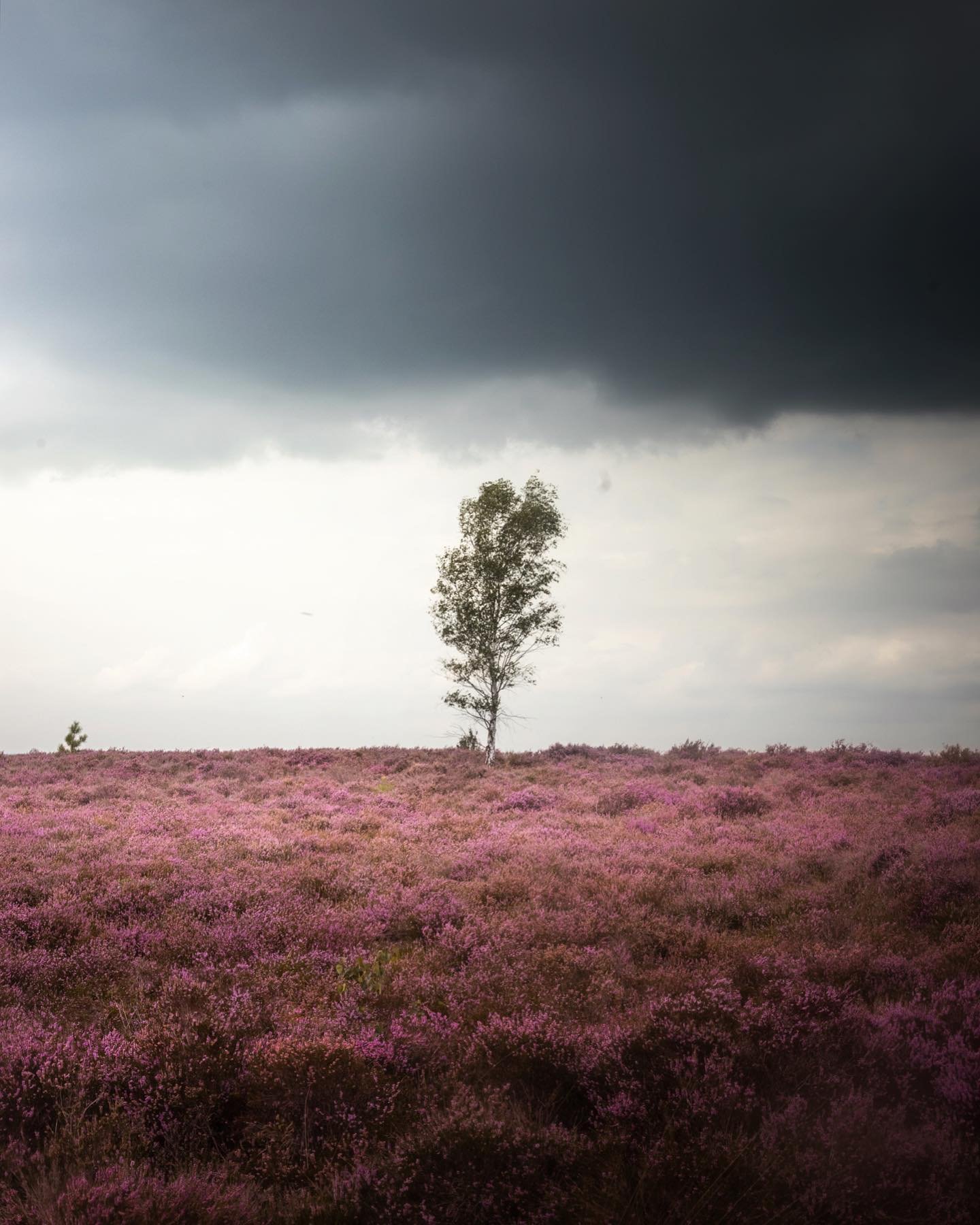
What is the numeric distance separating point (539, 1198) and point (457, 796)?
16604mm

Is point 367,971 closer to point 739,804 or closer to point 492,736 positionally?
point 739,804

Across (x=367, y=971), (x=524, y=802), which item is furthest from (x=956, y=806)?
(x=367, y=971)

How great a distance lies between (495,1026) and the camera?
5.93 m

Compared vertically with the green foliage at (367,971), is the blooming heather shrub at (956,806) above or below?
above

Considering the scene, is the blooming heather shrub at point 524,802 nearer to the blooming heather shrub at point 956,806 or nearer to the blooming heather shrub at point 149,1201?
the blooming heather shrub at point 956,806

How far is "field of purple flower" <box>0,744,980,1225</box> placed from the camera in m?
4.15

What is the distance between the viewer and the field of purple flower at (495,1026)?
4.15 m

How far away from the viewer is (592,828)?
15.7 meters

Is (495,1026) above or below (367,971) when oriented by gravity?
above

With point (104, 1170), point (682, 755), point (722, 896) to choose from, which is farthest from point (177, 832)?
point (682, 755)

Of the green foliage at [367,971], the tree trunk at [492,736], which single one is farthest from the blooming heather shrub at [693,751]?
the green foliage at [367,971]

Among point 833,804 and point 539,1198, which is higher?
point 833,804

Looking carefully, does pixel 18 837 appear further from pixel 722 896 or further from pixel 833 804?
pixel 833 804

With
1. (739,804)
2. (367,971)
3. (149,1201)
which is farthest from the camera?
(739,804)
